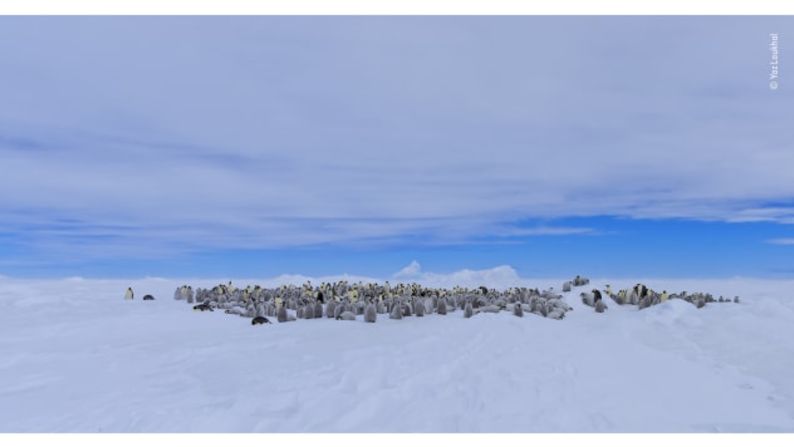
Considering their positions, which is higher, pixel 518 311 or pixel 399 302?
pixel 399 302

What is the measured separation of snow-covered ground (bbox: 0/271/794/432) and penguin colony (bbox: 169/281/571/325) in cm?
59

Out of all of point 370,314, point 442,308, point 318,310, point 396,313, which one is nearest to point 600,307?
point 442,308

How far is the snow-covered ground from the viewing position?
17.4 ft

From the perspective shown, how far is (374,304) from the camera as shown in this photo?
37.7 ft

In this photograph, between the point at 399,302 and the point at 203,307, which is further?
the point at 203,307

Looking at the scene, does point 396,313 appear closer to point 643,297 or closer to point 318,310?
point 318,310

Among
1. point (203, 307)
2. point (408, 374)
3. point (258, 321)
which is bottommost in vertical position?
point (408, 374)

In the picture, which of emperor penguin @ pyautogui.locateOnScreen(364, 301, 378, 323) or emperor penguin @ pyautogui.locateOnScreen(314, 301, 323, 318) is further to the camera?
emperor penguin @ pyautogui.locateOnScreen(314, 301, 323, 318)

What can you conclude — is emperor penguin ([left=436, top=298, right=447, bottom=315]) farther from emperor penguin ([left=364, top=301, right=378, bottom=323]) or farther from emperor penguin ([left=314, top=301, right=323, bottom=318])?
emperor penguin ([left=314, top=301, right=323, bottom=318])

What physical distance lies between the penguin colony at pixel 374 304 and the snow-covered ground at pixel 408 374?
595mm

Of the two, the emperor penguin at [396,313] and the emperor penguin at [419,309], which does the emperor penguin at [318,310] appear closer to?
the emperor penguin at [396,313]

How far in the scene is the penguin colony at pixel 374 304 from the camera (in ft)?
38.5

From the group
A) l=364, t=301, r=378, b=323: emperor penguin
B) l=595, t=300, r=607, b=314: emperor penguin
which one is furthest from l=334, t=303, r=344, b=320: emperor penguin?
l=595, t=300, r=607, b=314: emperor penguin

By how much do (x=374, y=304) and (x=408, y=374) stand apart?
15.7 feet
